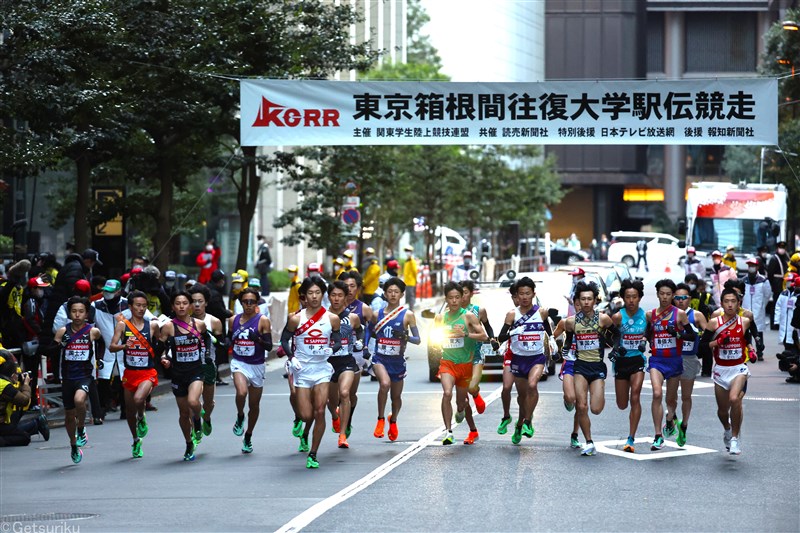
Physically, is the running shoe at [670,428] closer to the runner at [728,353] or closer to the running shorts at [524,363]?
the runner at [728,353]

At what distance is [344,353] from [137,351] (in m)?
2.19

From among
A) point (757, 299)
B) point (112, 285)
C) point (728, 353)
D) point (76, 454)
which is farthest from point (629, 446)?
point (757, 299)

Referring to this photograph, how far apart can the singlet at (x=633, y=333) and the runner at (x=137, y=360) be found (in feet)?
16.1

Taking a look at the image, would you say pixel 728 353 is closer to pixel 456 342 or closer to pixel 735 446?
pixel 735 446

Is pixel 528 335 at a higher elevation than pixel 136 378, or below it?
higher

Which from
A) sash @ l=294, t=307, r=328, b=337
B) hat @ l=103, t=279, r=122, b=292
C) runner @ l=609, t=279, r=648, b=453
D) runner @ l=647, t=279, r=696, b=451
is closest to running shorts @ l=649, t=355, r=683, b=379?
runner @ l=647, t=279, r=696, b=451

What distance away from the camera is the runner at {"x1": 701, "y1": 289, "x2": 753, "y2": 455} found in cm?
1487

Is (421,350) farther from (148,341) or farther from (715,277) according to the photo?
(148,341)

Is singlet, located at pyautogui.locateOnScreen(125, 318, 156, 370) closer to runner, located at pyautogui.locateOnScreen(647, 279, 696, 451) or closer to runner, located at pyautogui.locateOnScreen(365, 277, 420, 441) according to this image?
runner, located at pyautogui.locateOnScreen(365, 277, 420, 441)

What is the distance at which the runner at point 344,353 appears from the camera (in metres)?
14.8

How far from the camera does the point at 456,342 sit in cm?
1573

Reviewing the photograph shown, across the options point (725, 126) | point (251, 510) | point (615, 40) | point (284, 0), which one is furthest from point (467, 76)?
point (251, 510)

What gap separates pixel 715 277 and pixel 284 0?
11.0 m

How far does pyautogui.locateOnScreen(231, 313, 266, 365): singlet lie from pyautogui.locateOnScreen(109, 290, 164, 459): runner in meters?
0.88
